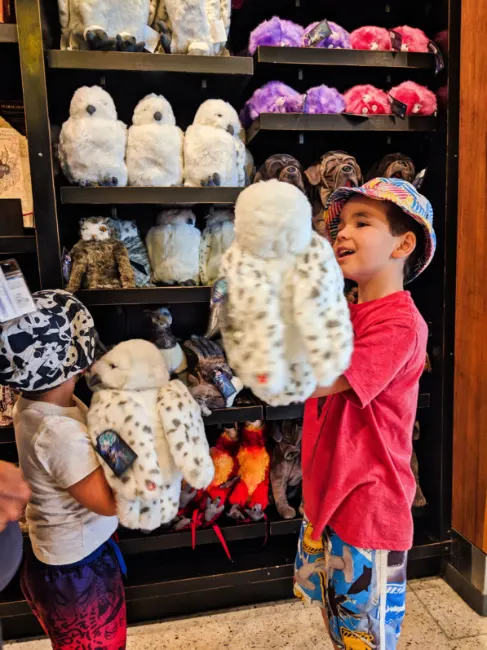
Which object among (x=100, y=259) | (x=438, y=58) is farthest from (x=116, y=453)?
(x=438, y=58)

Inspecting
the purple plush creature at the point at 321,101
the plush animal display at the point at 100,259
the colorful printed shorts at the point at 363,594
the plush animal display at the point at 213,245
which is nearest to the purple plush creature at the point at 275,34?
the purple plush creature at the point at 321,101

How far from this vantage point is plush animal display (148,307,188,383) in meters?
1.71

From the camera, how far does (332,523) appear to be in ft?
3.57

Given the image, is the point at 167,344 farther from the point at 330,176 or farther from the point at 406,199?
the point at 406,199

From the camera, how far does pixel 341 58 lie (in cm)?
164

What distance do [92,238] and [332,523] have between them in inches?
46.2

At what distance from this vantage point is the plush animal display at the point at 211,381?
1.67 meters

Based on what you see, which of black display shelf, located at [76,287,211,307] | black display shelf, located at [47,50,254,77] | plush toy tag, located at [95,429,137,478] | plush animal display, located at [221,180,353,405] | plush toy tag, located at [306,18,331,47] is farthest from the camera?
plush toy tag, located at [306,18,331,47]

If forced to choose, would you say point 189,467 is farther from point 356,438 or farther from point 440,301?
point 440,301

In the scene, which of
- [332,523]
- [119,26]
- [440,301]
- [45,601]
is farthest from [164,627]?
[119,26]

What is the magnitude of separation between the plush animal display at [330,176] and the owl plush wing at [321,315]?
40.2 inches

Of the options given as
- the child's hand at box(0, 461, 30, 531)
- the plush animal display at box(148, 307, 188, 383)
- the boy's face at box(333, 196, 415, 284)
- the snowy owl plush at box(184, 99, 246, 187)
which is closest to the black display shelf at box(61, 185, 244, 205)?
the snowy owl plush at box(184, 99, 246, 187)

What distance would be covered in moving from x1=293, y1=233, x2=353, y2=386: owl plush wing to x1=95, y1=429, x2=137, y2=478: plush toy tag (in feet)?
1.48

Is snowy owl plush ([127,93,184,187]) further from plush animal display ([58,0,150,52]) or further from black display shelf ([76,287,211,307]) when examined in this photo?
black display shelf ([76,287,211,307])
